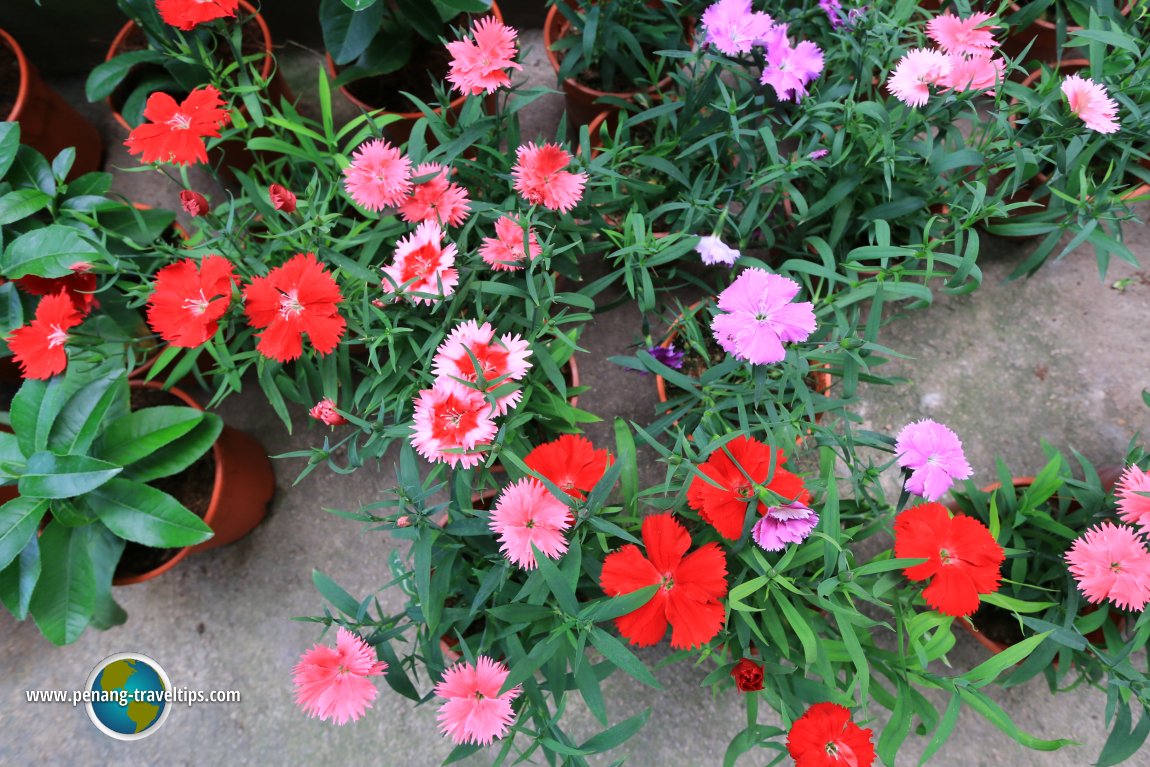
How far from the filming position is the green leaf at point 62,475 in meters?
1.25

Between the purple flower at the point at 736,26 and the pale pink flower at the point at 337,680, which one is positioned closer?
the pale pink flower at the point at 337,680

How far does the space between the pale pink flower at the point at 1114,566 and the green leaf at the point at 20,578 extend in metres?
1.88

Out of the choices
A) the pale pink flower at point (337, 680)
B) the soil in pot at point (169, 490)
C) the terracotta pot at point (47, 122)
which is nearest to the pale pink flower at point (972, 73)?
the pale pink flower at point (337, 680)

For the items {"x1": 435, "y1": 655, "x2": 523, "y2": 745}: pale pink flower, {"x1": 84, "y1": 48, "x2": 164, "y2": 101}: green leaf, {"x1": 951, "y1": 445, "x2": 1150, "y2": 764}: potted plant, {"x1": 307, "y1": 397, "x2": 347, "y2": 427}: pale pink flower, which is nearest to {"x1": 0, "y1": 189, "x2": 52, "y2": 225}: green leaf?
{"x1": 84, "y1": 48, "x2": 164, "y2": 101}: green leaf

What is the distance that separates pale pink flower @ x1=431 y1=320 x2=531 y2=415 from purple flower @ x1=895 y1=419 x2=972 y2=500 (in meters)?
0.62

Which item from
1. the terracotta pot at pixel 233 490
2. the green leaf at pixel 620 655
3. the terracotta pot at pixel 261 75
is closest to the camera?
the green leaf at pixel 620 655

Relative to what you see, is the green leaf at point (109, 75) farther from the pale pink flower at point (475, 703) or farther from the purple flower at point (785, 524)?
the purple flower at point (785, 524)

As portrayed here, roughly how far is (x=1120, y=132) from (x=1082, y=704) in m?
1.26

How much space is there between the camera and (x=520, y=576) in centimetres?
122

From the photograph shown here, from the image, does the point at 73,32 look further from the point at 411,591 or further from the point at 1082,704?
the point at 1082,704

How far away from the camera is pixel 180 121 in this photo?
123cm

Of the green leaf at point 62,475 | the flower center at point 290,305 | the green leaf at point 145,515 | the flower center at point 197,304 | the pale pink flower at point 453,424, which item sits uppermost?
the flower center at point 290,305

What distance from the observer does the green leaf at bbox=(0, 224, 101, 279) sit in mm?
1326

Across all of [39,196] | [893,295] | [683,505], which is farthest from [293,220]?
[893,295]
